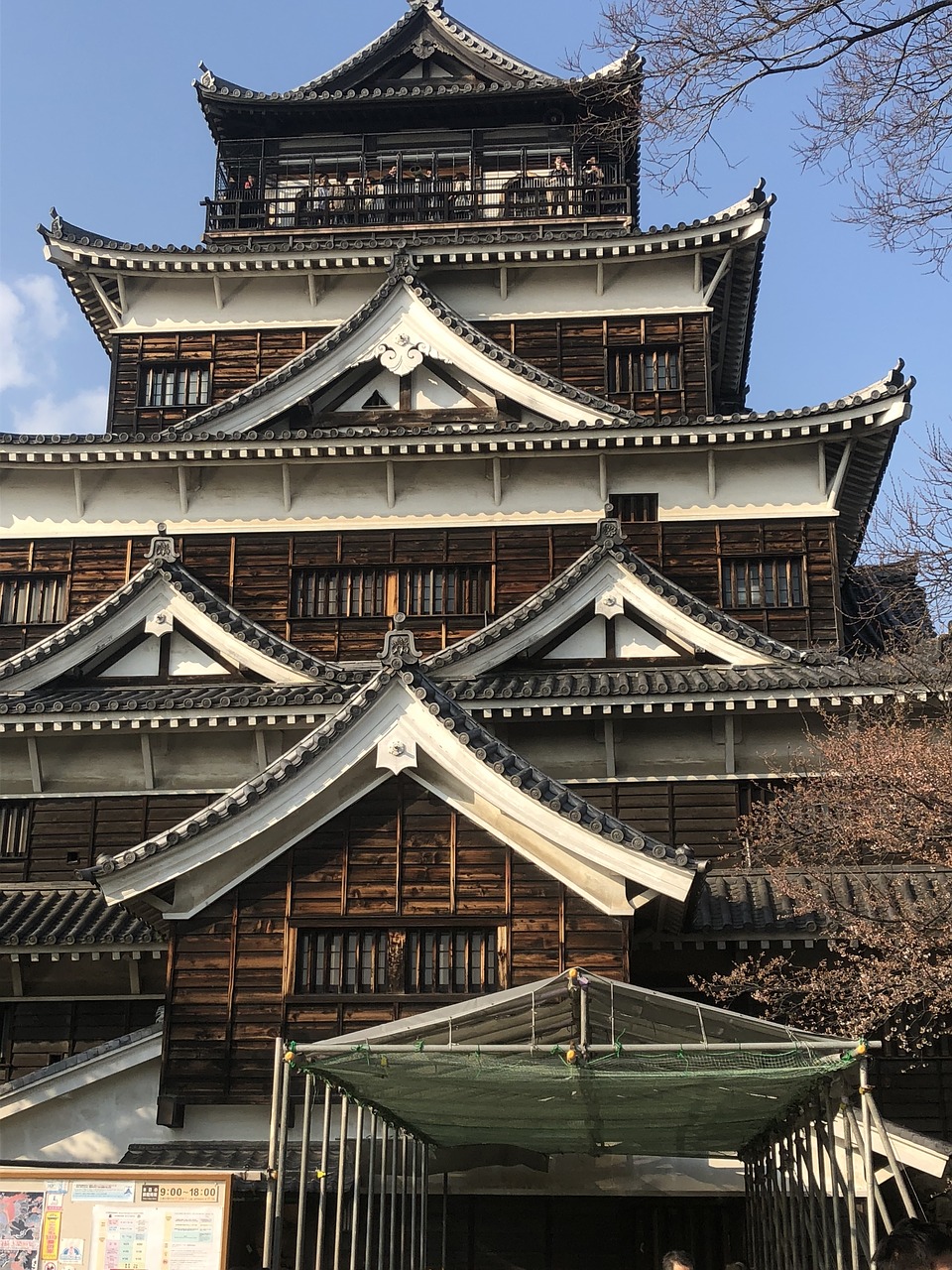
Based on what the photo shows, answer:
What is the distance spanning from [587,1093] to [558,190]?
18712 millimetres

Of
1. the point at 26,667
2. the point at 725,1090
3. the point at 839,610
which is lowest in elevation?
the point at 725,1090

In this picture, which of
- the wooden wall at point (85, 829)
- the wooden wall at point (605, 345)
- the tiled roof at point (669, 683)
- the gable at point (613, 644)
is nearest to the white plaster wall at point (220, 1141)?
the wooden wall at point (85, 829)

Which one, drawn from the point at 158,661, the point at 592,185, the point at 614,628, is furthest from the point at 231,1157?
the point at 592,185

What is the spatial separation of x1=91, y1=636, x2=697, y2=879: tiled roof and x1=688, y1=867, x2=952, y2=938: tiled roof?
1.50 meters

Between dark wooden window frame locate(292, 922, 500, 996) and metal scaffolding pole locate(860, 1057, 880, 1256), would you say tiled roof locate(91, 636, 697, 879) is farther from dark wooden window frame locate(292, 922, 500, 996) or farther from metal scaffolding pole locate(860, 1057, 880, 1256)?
metal scaffolding pole locate(860, 1057, 880, 1256)

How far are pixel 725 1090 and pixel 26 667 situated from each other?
12.4 metres

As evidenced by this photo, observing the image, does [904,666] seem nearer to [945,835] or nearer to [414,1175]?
[945,835]

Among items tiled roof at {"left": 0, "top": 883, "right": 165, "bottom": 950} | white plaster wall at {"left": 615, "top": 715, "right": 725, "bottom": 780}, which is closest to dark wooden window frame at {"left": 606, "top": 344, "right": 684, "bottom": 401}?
white plaster wall at {"left": 615, "top": 715, "right": 725, "bottom": 780}

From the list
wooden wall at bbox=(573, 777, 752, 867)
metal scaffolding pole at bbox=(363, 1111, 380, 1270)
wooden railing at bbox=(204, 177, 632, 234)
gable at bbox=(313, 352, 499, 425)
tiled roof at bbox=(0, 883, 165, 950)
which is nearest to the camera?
metal scaffolding pole at bbox=(363, 1111, 380, 1270)

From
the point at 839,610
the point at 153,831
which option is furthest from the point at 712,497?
the point at 153,831

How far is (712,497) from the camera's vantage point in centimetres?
2103

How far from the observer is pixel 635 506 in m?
21.2

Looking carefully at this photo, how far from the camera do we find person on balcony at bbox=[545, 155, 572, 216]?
81.8 feet

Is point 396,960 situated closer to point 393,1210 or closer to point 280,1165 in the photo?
point 393,1210
